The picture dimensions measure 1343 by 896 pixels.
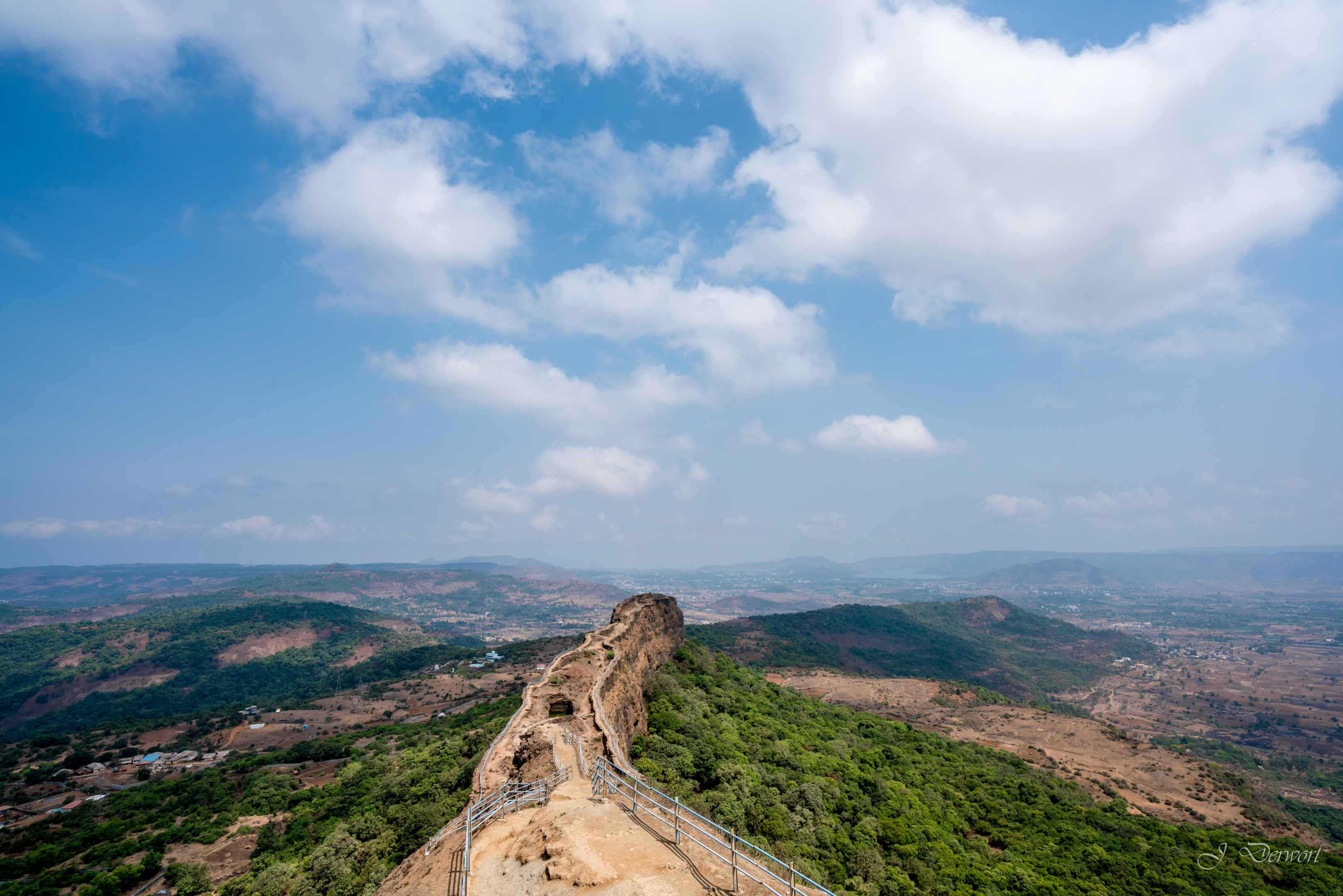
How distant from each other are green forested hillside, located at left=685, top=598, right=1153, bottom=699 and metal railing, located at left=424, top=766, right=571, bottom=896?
91458mm

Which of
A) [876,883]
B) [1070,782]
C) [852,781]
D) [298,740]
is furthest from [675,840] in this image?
[298,740]

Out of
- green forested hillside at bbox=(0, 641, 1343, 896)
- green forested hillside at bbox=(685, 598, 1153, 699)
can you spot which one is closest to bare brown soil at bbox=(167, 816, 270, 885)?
green forested hillside at bbox=(0, 641, 1343, 896)

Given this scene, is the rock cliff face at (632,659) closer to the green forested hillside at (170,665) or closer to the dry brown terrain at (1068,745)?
the dry brown terrain at (1068,745)

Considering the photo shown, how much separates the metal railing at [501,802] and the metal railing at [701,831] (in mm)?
1479

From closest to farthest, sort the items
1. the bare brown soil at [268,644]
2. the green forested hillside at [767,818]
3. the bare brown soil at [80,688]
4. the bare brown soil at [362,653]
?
1. the green forested hillside at [767,818]
2. the bare brown soil at [80,688]
3. the bare brown soil at [268,644]
4. the bare brown soil at [362,653]

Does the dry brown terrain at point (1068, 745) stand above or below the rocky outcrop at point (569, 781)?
below

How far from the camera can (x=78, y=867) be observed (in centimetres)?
3575

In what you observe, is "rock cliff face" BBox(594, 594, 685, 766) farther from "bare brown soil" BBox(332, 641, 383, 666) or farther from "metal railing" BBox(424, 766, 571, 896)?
"bare brown soil" BBox(332, 641, 383, 666)

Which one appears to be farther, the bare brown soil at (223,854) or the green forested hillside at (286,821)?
the bare brown soil at (223,854)

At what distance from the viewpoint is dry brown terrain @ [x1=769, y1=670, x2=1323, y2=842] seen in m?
46.6

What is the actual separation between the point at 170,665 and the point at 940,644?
17953 cm

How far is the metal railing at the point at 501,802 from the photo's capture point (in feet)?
52.7

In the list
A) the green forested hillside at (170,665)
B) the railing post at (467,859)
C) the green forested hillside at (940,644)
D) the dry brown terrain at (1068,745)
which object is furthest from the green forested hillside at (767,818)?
the green forested hillside at (940,644)

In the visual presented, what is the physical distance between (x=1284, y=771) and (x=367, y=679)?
156 meters
